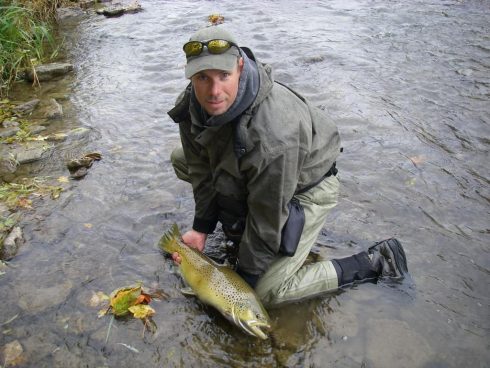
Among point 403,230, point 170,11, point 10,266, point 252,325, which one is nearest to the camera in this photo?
point 252,325

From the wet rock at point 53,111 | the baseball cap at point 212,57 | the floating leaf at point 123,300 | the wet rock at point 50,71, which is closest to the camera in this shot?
the baseball cap at point 212,57

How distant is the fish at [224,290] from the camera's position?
3.41m

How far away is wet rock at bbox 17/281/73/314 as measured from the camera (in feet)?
12.2

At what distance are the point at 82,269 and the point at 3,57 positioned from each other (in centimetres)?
496

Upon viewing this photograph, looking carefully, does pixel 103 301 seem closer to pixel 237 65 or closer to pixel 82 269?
pixel 82 269

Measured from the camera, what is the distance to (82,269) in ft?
13.5

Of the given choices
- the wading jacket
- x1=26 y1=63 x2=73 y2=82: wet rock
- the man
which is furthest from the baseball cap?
x1=26 y1=63 x2=73 y2=82: wet rock

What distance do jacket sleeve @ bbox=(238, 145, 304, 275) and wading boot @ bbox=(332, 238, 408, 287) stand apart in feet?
2.57

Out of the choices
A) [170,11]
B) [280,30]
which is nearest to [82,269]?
[280,30]

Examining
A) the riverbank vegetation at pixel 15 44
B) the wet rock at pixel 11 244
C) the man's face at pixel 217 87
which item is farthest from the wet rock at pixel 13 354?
the riverbank vegetation at pixel 15 44

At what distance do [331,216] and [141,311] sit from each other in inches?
89.4

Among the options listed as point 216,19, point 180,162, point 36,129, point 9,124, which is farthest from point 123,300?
point 216,19

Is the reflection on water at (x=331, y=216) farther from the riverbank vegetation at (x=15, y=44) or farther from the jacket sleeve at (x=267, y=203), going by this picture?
the riverbank vegetation at (x=15, y=44)

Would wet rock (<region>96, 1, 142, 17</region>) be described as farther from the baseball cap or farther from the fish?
the baseball cap
